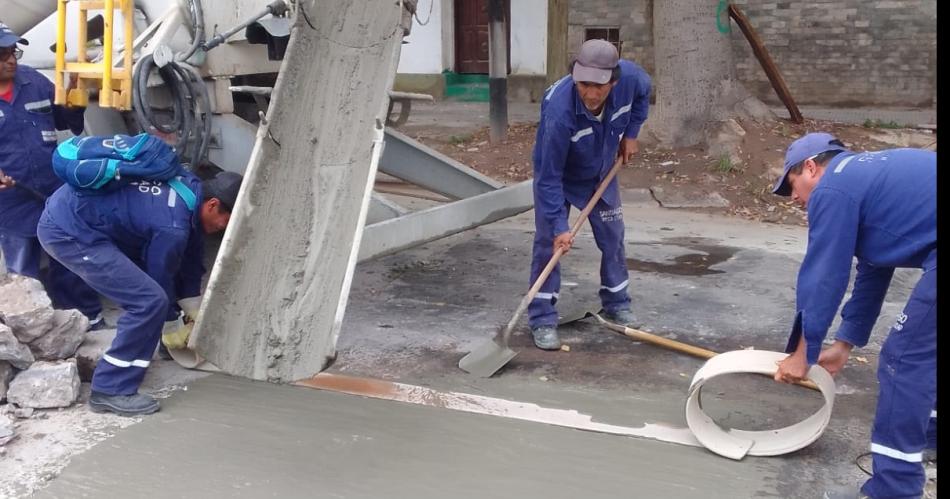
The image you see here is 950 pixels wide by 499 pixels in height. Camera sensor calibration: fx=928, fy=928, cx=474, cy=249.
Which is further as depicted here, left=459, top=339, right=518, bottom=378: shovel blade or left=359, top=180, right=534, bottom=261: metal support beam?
left=359, top=180, right=534, bottom=261: metal support beam

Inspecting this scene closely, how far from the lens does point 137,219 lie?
3623 millimetres

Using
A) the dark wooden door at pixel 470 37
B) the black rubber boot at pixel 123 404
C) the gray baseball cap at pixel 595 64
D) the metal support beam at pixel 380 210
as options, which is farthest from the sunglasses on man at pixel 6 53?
the dark wooden door at pixel 470 37

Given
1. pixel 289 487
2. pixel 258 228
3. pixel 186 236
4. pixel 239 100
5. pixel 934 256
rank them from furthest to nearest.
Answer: pixel 239 100
pixel 258 228
pixel 186 236
pixel 289 487
pixel 934 256

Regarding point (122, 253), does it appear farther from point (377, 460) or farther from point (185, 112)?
point (377, 460)

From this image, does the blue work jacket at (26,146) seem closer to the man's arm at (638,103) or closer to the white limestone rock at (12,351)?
the white limestone rock at (12,351)

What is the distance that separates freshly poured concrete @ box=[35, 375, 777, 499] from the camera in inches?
121

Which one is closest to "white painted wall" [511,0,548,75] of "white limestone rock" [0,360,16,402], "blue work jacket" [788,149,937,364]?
"white limestone rock" [0,360,16,402]

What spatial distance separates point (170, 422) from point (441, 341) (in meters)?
1.44

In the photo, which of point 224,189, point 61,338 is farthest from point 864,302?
point 61,338

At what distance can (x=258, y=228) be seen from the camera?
4117 millimetres

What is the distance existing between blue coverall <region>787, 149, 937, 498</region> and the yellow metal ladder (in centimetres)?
313

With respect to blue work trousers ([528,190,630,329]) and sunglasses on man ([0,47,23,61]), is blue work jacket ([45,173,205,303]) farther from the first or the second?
blue work trousers ([528,190,630,329])

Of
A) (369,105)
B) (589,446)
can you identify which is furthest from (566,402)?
(369,105)

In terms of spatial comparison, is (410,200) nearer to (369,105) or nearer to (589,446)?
(369,105)
